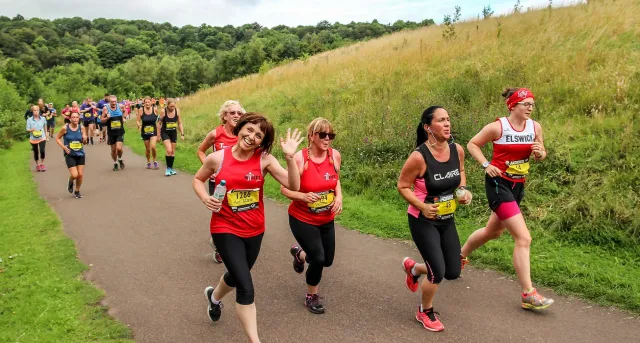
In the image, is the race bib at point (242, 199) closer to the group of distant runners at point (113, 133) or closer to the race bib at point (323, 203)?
the race bib at point (323, 203)

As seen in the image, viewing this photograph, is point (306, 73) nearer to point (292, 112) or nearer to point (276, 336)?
point (292, 112)

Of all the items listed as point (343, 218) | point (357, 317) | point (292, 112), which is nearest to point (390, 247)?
point (343, 218)

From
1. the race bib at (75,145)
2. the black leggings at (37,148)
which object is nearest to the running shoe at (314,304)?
the race bib at (75,145)

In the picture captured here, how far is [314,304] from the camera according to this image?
15.9ft

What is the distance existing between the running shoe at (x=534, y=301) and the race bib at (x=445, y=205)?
47.5 inches

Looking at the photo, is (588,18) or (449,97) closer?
(449,97)

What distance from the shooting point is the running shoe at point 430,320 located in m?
4.34

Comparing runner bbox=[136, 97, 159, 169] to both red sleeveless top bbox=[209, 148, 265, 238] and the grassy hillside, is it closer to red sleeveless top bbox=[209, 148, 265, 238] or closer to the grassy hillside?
the grassy hillside

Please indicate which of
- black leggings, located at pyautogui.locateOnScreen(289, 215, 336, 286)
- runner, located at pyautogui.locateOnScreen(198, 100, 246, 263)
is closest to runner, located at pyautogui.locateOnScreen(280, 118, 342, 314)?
black leggings, located at pyautogui.locateOnScreen(289, 215, 336, 286)

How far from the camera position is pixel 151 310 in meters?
4.94

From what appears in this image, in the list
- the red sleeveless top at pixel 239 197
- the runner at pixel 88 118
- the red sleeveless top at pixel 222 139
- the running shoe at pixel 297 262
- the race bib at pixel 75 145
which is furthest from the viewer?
the runner at pixel 88 118

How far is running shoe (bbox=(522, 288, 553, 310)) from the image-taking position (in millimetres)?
4555

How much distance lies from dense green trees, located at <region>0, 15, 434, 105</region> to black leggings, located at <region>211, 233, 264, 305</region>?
2207cm

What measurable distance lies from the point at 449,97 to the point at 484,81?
1.05m
